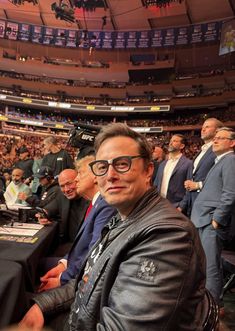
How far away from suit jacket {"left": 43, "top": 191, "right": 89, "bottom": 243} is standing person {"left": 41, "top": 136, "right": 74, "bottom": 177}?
146cm

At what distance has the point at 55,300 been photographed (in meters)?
1.46

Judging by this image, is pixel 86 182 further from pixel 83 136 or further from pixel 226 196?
pixel 226 196

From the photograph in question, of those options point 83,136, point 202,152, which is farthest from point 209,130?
point 83,136

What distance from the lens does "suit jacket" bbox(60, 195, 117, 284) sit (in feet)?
5.37

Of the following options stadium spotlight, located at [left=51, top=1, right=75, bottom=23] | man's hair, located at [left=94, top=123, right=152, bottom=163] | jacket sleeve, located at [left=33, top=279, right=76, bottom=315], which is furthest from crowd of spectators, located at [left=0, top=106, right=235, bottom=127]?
man's hair, located at [left=94, top=123, right=152, bottom=163]

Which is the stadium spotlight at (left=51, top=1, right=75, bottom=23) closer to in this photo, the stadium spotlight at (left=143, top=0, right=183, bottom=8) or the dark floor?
the stadium spotlight at (left=143, top=0, right=183, bottom=8)

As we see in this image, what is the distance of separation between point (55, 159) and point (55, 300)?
3332mm

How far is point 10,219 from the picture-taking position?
2.78m

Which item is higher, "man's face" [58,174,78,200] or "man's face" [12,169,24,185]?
"man's face" [58,174,78,200]

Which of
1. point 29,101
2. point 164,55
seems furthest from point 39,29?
point 164,55

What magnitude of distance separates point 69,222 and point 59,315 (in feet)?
4.75

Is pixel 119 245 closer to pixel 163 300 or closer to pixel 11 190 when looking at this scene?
pixel 163 300

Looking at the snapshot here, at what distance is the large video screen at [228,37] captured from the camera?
1463 cm

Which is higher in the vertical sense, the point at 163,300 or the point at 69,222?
the point at 163,300
